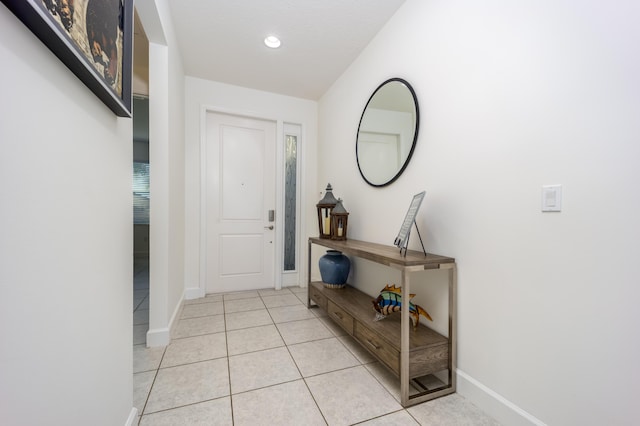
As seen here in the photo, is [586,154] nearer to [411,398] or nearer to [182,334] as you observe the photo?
[411,398]

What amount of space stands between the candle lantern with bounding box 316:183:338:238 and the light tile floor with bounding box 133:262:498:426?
0.86 m

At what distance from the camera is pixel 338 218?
246cm

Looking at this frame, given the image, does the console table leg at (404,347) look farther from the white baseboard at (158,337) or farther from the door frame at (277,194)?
the door frame at (277,194)

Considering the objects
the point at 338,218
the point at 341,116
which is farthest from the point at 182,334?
→ the point at 341,116

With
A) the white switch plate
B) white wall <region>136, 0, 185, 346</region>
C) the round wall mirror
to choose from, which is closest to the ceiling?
white wall <region>136, 0, 185, 346</region>

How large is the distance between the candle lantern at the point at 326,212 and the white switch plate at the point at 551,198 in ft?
5.45

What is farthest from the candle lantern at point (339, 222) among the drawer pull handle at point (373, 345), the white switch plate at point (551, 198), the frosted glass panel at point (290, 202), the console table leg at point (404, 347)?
the white switch plate at point (551, 198)

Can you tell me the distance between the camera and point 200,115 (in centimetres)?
308

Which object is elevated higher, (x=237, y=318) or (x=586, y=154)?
(x=586, y=154)

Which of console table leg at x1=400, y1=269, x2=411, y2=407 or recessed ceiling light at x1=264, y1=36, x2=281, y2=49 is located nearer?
console table leg at x1=400, y1=269, x2=411, y2=407

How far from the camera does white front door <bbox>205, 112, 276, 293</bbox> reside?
322 cm

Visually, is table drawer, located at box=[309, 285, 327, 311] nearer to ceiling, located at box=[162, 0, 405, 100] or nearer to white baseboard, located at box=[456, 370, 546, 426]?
white baseboard, located at box=[456, 370, 546, 426]

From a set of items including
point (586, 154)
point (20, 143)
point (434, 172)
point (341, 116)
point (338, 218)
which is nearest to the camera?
point (20, 143)

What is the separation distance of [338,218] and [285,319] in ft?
3.60
